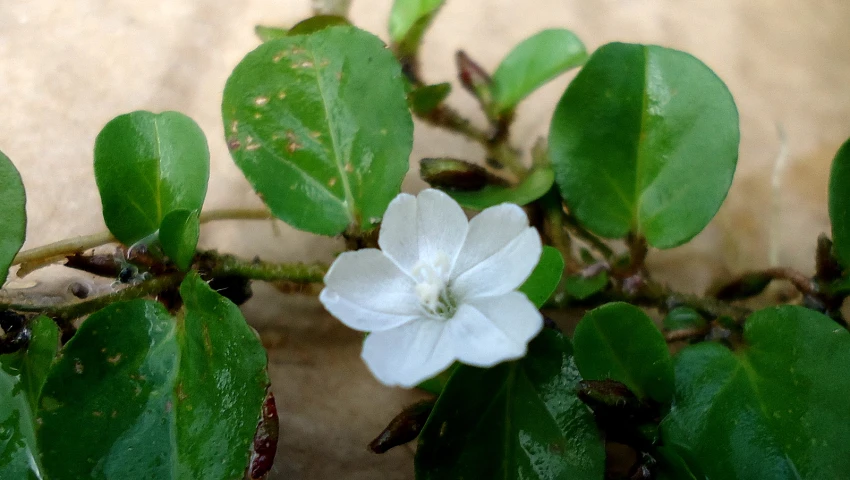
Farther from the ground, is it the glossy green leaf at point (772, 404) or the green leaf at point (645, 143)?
the green leaf at point (645, 143)

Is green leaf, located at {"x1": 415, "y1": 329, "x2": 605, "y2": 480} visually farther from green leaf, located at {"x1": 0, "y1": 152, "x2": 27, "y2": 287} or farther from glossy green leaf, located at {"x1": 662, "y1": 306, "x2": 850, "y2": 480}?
green leaf, located at {"x1": 0, "y1": 152, "x2": 27, "y2": 287}

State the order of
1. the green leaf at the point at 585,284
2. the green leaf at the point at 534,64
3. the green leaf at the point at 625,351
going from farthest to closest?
the green leaf at the point at 534,64 → the green leaf at the point at 585,284 → the green leaf at the point at 625,351

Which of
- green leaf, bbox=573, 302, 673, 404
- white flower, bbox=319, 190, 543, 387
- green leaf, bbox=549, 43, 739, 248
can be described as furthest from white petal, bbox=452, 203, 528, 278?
green leaf, bbox=549, 43, 739, 248

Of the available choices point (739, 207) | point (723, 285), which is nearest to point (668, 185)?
point (723, 285)

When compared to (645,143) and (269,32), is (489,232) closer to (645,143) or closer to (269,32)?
(645,143)

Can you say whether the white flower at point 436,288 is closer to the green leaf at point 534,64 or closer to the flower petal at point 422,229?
the flower petal at point 422,229

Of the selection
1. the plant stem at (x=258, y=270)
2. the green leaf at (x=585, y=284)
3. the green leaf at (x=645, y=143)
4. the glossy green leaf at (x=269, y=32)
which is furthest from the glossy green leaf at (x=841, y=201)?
the glossy green leaf at (x=269, y=32)

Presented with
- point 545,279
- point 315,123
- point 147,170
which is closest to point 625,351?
point 545,279
